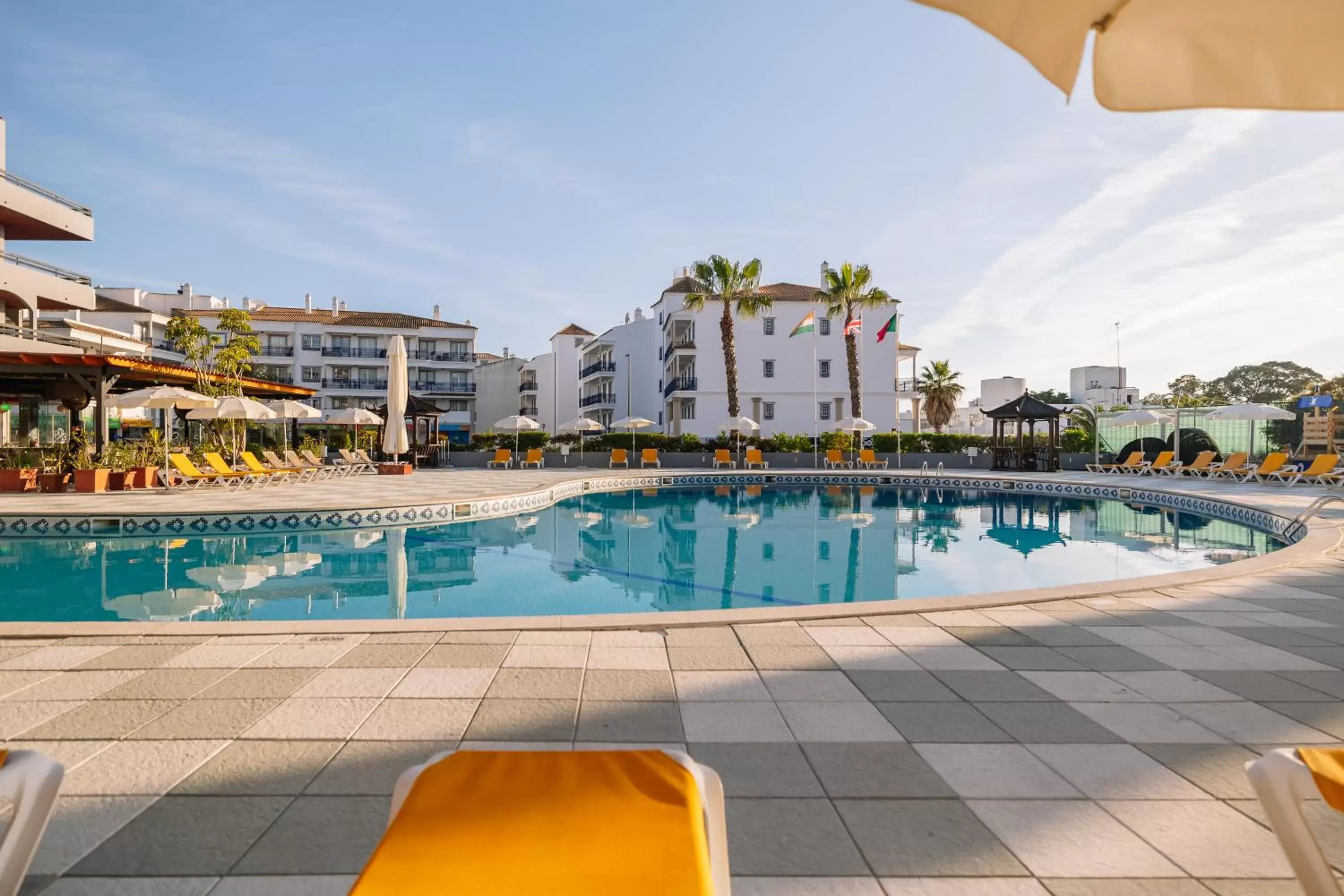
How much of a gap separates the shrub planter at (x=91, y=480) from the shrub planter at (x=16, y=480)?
1.08m

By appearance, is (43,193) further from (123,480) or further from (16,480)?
(123,480)

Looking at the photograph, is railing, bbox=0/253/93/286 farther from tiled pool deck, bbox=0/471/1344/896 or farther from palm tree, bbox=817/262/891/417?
palm tree, bbox=817/262/891/417

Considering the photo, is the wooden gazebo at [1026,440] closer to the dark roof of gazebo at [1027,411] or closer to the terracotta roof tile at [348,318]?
the dark roof of gazebo at [1027,411]

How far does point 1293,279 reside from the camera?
672 inches

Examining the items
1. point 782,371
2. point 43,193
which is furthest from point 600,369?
point 43,193

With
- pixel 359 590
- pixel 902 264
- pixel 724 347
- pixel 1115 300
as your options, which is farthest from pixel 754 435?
pixel 359 590

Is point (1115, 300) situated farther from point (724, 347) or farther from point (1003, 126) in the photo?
point (1003, 126)

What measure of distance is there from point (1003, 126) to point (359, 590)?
A: 10.4 metres

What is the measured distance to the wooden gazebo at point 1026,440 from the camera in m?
26.0

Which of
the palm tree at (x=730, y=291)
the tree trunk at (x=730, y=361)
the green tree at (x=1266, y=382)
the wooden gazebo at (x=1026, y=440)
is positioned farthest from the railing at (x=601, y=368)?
the green tree at (x=1266, y=382)

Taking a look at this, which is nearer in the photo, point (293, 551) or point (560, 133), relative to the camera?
point (293, 551)

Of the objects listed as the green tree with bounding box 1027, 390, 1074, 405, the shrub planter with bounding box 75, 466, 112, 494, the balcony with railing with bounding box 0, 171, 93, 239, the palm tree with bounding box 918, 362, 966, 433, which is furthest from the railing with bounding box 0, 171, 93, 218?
the green tree with bounding box 1027, 390, 1074, 405

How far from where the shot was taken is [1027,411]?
26016mm

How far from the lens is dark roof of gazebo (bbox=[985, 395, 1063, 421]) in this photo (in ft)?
84.5
